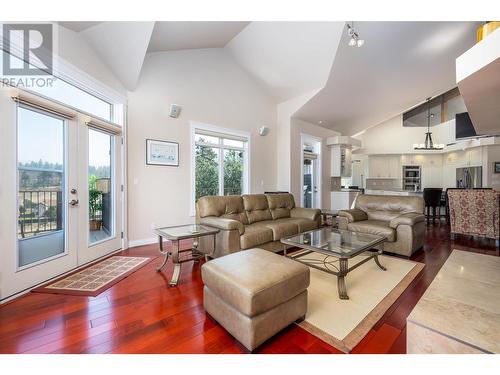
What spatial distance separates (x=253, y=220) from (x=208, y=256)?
37.4 inches

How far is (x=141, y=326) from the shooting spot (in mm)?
1618

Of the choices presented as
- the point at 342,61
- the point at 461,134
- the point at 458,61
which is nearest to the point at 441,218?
the point at 461,134

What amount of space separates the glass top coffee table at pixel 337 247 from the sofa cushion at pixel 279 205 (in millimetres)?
962

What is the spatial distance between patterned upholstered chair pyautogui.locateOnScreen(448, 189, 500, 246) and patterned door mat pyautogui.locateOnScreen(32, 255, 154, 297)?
5.57 m

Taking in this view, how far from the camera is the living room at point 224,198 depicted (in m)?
1.49

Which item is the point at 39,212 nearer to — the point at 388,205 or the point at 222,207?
the point at 222,207

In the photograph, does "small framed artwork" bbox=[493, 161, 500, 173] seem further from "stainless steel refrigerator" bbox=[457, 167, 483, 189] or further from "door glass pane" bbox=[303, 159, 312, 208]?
"door glass pane" bbox=[303, 159, 312, 208]

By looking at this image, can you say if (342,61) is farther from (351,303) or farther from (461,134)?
(461,134)

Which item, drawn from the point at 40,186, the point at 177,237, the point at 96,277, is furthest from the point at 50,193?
the point at 177,237

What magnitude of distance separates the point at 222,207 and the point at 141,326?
6.22 feet

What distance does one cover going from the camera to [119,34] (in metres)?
2.85

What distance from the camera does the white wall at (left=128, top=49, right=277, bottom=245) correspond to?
3721mm

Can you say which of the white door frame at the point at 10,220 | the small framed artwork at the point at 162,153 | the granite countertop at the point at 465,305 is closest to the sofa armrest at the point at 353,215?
the granite countertop at the point at 465,305
